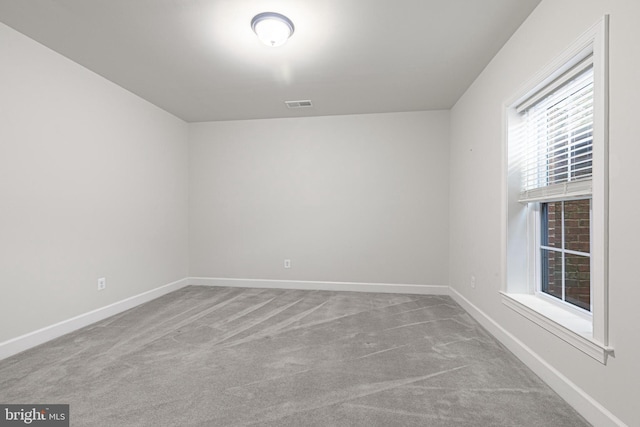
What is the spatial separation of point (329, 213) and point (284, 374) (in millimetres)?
2761

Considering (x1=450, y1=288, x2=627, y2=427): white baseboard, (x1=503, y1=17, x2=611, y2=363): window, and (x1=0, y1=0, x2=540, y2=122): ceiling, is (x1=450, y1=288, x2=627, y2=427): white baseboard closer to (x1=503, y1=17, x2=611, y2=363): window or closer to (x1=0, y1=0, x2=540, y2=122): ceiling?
(x1=503, y1=17, x2=611, y2=363): window

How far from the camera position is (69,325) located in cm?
293

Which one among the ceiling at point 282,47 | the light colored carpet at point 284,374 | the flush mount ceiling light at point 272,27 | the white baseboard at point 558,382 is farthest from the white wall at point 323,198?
the flush mount ceiling light at point 272,27

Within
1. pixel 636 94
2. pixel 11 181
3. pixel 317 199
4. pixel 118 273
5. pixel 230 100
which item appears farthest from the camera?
pixel 317 199

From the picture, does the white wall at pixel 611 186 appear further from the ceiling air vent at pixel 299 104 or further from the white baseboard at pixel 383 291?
the ceiling air vent at pixel 299 104

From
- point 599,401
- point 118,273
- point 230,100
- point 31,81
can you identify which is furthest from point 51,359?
point 599,401

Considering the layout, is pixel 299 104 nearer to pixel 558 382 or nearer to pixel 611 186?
pixel 611 186

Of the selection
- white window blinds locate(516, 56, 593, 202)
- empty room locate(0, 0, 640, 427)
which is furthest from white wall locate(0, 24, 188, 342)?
white window blinds locate(516, 56, 593, 202)

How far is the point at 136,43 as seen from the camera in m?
2.66

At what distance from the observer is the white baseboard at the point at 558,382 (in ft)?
5.13

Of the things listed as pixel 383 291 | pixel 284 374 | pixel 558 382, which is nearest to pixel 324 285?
pixel 383 291

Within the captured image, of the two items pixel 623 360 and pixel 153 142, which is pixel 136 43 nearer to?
pixel 153 142

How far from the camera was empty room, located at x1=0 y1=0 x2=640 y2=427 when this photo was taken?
5.62 feet

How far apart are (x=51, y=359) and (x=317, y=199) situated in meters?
3.33
